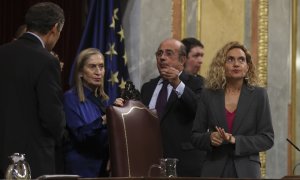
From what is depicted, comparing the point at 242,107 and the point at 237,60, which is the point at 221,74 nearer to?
the point at 237,60

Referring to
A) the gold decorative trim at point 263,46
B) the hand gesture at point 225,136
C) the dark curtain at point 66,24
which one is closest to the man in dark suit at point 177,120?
the hand gesture at point 225,136

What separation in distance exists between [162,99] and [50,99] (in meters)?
1.43

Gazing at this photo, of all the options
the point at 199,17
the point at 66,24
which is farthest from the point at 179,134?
the point at 199,17

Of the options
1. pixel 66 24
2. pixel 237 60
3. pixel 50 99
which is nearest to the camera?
pixel 50 99

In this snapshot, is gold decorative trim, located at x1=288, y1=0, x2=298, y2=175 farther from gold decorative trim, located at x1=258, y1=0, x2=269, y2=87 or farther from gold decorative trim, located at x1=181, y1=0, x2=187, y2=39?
gold decorative trim, located at x1=181, y1=0, x2=187, y2=39

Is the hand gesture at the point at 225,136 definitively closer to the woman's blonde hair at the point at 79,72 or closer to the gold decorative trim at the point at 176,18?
the woman's blonde hair at the point at 79,72

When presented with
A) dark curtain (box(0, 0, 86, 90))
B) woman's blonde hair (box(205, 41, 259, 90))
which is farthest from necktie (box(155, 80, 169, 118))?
dark curtain (box(0, 0, 86, 90))

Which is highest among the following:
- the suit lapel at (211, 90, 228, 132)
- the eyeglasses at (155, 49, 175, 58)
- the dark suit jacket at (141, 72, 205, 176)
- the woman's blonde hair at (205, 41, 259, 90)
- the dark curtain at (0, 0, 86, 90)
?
the dark curtain at (0, 0, 86, 90)

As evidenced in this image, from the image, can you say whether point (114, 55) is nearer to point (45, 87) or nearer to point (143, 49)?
point (143, 49)

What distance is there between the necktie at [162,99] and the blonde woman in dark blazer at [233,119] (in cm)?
57

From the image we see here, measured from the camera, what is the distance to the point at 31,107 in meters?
4.83

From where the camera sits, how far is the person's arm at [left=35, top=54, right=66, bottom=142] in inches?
189

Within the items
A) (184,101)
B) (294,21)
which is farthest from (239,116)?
(294,21)

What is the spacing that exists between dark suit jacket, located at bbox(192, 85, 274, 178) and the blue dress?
66 cm
